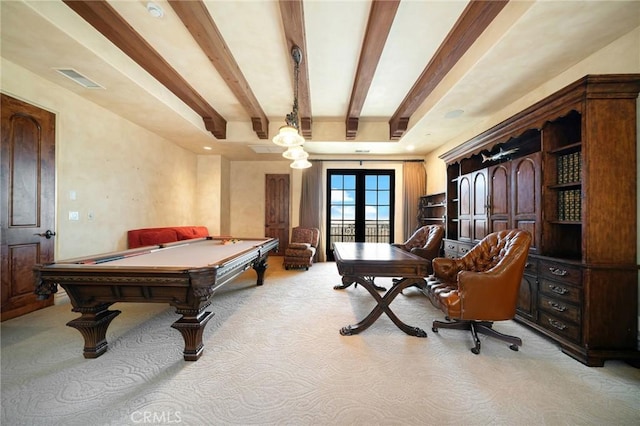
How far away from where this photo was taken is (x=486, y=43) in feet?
7.22

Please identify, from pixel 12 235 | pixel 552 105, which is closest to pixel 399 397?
pixel 552 105

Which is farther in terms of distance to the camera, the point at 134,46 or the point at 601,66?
the point at 134,46

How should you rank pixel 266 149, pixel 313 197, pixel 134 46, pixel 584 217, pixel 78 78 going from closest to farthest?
pixel 584 217 < pixel 134 46 < pixel 78 78 < pixel 266 149 < pixel 313 197

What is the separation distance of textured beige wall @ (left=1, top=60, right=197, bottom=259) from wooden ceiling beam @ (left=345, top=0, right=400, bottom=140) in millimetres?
3846

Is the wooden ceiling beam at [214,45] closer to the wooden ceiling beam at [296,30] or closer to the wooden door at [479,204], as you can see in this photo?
the wooden ceiling beam at [296,30]

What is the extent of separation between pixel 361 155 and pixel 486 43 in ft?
12.7

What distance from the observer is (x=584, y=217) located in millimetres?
1911

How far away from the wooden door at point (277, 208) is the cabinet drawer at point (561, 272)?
5.37 meters

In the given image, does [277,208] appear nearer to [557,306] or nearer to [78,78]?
[78,78]

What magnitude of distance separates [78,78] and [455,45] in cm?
430

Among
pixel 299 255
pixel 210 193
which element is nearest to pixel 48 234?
pixel 210 193

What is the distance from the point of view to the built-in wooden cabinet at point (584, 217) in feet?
6.07

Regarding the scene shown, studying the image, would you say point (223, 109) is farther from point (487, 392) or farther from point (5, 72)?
point (487, 392)

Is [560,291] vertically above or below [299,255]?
above
